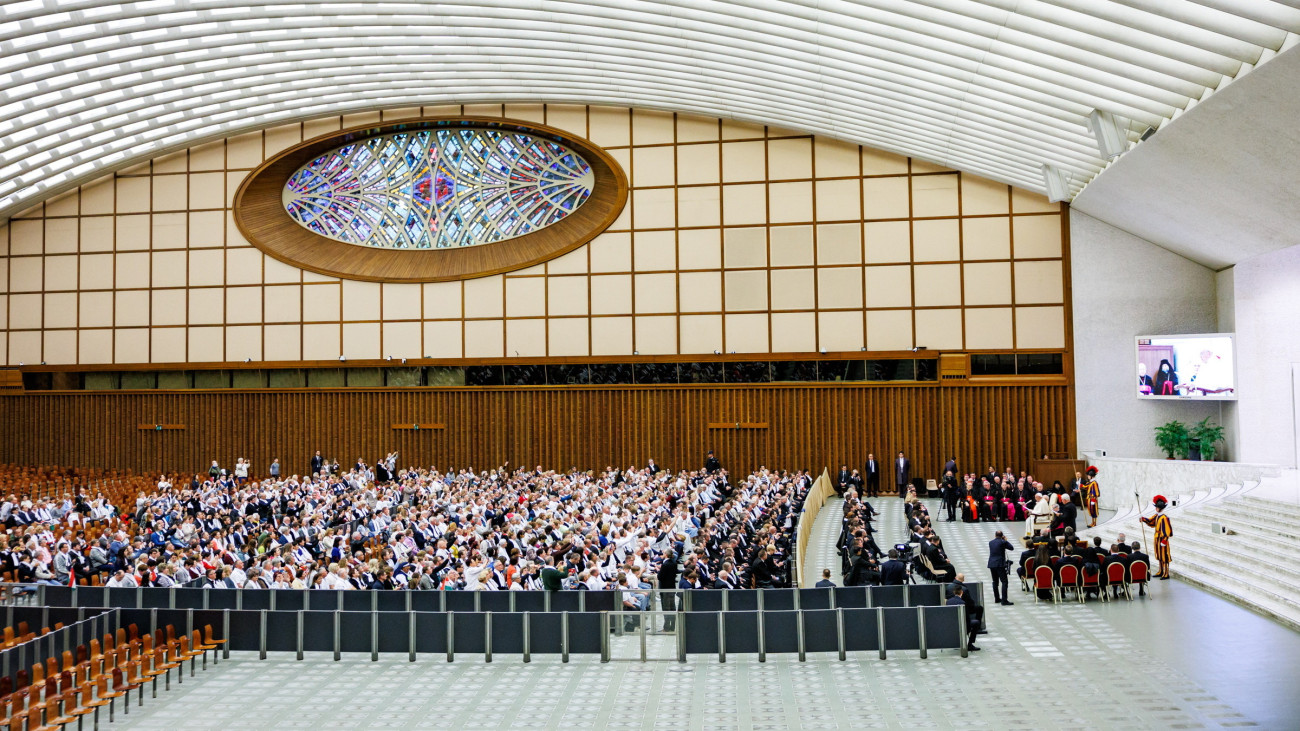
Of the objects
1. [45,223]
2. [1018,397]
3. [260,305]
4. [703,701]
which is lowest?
[703,701]

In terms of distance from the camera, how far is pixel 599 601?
1157 centimetres

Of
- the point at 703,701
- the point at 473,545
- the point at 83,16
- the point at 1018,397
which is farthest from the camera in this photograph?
the point at 1018,397

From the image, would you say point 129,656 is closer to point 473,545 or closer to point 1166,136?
point 473,545

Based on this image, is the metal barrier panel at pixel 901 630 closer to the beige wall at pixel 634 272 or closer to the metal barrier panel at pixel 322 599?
the metal barrier panel at pixel 322 599

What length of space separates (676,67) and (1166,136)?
10490 millimetres

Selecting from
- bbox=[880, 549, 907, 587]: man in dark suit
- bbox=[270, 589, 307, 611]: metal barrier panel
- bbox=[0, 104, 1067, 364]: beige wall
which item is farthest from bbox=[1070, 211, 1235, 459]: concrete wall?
bbox=[270, 589, 307, 611]: metal barrier panel

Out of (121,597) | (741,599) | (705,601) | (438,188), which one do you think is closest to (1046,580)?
(741,599)

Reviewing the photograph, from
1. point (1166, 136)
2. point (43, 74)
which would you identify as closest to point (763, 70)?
point (1166, 136)

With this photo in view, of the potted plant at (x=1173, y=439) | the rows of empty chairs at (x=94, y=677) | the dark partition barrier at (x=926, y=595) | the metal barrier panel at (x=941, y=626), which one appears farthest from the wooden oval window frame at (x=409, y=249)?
the metal barrier panel at (x=941, y=626)

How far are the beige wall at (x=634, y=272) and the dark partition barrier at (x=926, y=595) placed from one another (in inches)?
588

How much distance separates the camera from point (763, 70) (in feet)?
70.3

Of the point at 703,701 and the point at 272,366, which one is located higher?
the point at 272,366

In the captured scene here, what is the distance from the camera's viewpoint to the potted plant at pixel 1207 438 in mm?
22922

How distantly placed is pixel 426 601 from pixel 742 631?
3722mm
